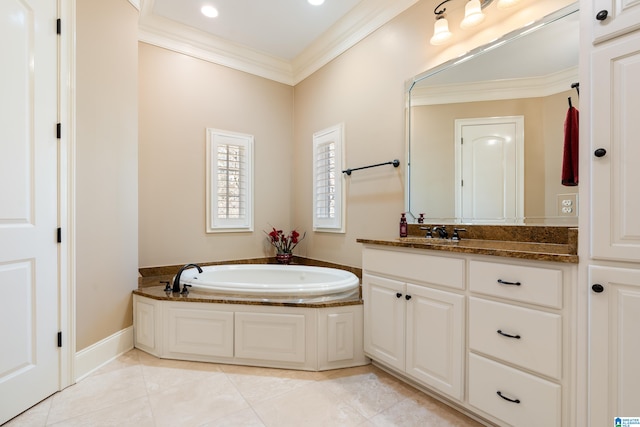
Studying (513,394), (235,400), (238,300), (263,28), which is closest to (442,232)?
(513,394)

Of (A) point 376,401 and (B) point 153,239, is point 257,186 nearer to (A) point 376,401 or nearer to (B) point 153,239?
(B) point 153,239

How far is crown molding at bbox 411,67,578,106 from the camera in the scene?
1.66 m

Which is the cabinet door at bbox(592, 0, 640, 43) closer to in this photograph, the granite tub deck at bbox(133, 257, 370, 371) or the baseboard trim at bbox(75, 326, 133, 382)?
the granite tub deck at bbox(133, 257, 370, 371)

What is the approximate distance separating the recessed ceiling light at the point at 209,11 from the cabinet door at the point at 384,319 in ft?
9.01

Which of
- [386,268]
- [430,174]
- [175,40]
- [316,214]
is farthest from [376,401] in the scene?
[175,40]

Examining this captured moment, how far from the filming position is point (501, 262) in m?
1.42

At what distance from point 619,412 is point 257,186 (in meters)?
3.30

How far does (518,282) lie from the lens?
53.2 inches

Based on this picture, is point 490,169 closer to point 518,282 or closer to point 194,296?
point 518,282

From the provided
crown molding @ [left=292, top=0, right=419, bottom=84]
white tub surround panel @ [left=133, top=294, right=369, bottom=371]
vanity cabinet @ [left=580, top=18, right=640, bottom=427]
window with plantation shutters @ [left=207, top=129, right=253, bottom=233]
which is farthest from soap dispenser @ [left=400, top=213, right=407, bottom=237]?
window with plantation shutters @ [left=207, top=129, right=253, bottom=233]

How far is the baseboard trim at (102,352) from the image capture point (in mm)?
2002

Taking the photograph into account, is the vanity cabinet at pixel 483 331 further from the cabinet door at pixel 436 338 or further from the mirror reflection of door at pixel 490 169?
the mirror reflection of door at pixel 490 169

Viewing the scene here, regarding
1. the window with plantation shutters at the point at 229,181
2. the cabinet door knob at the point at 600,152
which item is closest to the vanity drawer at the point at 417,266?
the cabinet door knob at the point at 600,152

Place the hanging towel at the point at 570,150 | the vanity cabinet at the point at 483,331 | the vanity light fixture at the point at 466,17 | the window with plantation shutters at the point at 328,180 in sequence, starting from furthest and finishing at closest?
the window with plantation shutters at the point at 328,180 → the vanity light fixture at the point at 466,17 → the hanging towel at the point at 570,150 → the vanity cabinet at the point at 483,331
